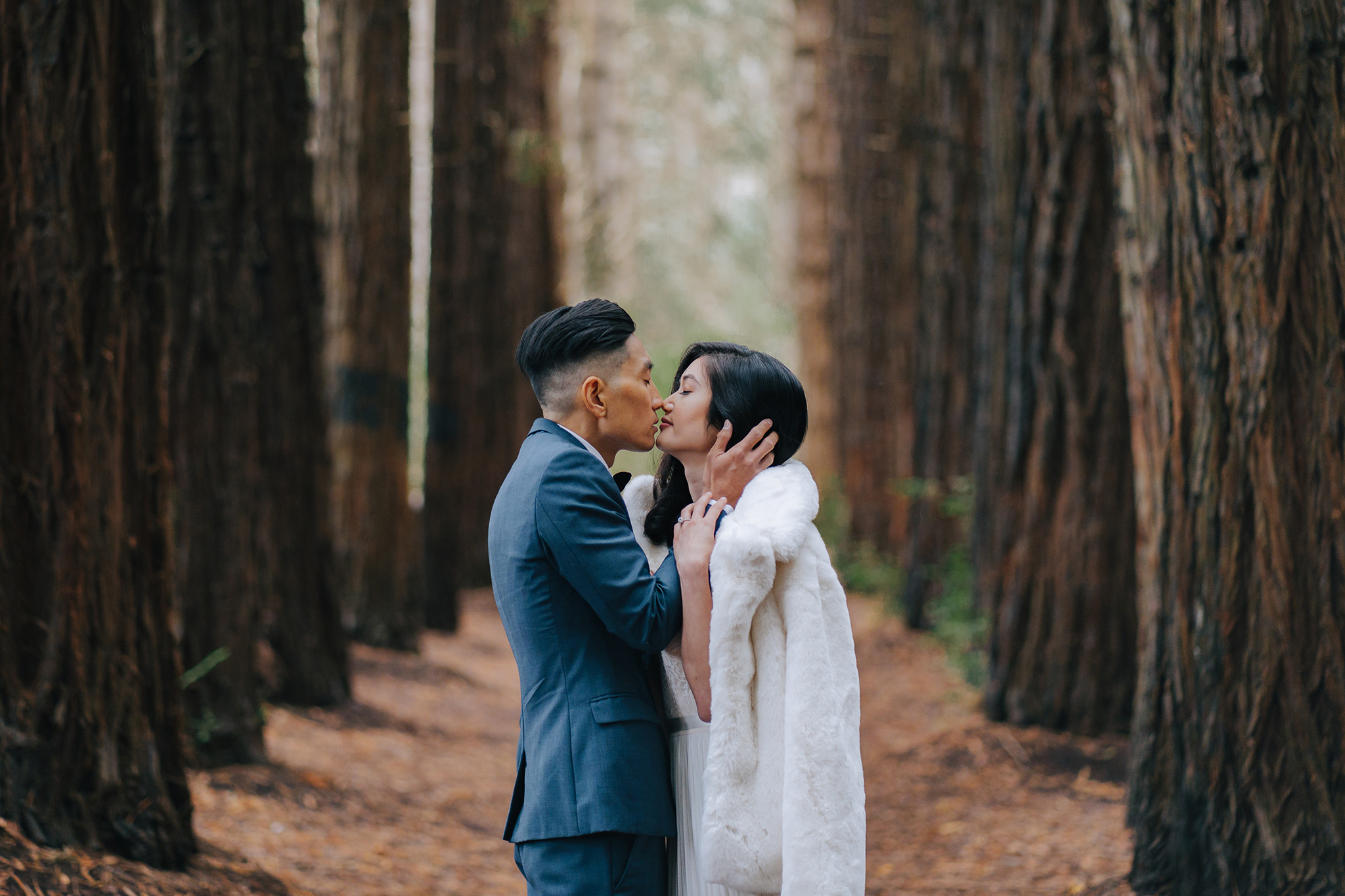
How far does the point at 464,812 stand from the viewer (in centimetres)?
679

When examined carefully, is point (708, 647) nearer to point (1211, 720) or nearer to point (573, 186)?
point (1211, 720)

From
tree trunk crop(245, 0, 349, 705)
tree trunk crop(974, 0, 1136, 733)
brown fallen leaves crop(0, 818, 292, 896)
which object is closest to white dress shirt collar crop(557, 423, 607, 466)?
brown fallen leaves crop(0, 818, 292, 896)

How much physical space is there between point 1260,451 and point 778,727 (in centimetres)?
202

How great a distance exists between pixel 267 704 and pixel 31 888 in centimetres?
438

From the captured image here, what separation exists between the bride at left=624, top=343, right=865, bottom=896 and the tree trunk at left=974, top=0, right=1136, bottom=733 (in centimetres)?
418

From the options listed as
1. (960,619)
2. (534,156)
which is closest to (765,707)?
(960,619)

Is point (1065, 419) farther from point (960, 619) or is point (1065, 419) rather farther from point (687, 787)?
point (687, 787)

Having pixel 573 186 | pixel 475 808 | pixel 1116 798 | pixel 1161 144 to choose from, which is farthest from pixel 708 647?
pixel 573 186

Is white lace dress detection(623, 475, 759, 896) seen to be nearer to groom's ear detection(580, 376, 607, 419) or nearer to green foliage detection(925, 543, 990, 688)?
groom's ear detection(580, 376, 607, 419)

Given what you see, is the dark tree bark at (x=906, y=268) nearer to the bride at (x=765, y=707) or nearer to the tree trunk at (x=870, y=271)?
the tree trunk at (x=870, y=271)

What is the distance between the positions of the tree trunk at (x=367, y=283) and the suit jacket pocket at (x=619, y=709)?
7.76 m

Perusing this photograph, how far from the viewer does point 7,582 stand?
3662 mm

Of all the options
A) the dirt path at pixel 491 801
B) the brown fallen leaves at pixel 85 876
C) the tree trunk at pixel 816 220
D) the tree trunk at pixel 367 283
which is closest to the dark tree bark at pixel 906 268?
the tree trunk at pixel 816 220

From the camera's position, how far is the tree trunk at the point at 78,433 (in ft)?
12.0
